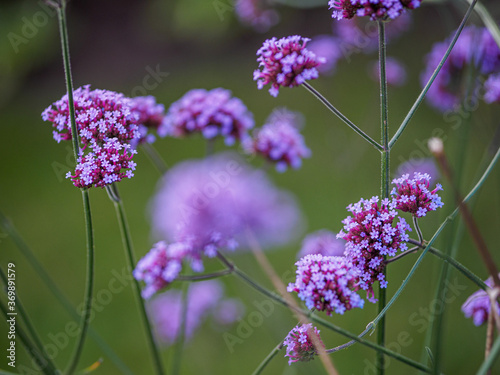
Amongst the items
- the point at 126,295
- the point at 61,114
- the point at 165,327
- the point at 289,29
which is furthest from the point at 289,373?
the point at 289,29

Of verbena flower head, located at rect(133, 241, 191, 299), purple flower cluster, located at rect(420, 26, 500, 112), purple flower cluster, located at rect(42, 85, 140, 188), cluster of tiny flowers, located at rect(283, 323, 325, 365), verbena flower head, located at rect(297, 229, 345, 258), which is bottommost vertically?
cluster of tiny flowers, located at rect(283, 323, 325, 365)

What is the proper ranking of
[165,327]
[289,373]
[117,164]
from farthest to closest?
[165,327]
[289,373]
[117,164]

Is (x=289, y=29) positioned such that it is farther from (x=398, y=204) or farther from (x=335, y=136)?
(x=398, y=204)

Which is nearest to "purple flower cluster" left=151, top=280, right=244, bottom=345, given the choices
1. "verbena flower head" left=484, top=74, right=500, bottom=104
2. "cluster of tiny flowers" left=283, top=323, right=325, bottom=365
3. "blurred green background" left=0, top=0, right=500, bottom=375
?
"blurred green background" left=0, top=0, right=500, bottom=375

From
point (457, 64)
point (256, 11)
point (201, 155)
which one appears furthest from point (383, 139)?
point (201, 155)

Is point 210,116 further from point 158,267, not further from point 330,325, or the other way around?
point 330,325

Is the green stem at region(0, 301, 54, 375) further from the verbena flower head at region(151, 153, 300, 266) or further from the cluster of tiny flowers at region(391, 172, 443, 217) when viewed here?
the cluster of tiny flowers at region(391, 172, 443, 217)
